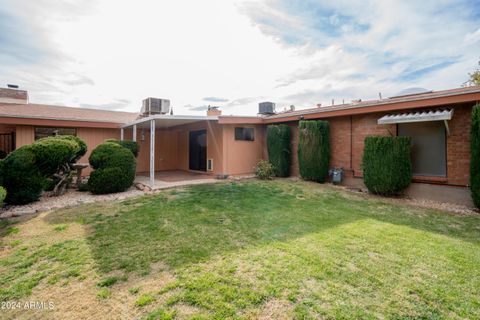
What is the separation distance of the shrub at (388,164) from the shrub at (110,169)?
8.84m

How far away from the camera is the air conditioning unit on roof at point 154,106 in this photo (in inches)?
494

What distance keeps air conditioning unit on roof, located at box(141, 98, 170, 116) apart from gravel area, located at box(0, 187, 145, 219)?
18.0 ft

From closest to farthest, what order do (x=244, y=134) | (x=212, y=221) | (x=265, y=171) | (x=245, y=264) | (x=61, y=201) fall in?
(x=245, y=264), (x=212, y=221), (x=61, y=201), (x=265, y=171), (x=244, y=134)

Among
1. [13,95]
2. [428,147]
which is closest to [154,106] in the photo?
[13,95]

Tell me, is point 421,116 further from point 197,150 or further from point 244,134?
point 197,150

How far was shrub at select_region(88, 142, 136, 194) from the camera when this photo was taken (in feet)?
26.1

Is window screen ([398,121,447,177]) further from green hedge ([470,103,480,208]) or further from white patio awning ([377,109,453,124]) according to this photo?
green hedge ([470,103,480,208])

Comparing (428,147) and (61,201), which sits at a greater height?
(428,147)

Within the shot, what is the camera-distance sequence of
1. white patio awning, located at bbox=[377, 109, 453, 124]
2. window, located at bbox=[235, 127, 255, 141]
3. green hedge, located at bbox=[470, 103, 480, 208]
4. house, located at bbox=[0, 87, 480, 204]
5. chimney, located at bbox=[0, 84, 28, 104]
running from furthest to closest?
chimney, located at bbox=[0, 84, 28, 104] → window, located at bbox=[235, 127, 255, 141] → house, located at bbox=[0, 87, 480, 204] → white patio awning, located at bbox=[377, 109, 453, 124] → green hedge, located at bbox=[470, 103, 480, 208]

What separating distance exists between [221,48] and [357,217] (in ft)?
29.0

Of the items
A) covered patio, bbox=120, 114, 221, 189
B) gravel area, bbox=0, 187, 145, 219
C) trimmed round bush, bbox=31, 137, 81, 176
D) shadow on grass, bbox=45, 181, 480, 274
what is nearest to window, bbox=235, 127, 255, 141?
covered patio, bbox=120, 114, 221, 189

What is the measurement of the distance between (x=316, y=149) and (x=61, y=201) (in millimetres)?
9554

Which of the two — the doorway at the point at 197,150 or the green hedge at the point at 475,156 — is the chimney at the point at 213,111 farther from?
the green hedge at the point at 475,156

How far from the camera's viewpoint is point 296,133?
37.7 feet
